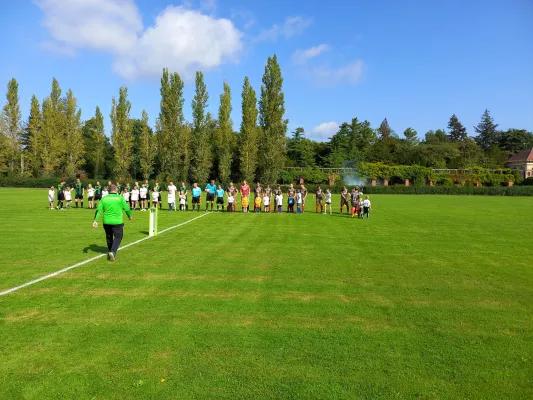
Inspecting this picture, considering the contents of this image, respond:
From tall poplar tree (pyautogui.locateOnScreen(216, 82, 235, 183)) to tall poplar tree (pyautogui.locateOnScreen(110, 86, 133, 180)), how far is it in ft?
52.1

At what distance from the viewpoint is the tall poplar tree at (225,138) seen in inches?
2719

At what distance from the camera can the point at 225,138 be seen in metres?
69.9

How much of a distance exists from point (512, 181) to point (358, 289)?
267 ft

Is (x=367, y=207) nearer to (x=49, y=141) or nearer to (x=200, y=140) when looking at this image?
(x=200, y=140)

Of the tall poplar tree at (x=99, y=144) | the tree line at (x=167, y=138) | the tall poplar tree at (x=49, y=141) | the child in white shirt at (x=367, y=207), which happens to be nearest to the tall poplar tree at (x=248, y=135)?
the tree line at (x=167, y=138)

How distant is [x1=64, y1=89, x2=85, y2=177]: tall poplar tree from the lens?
71.8 m

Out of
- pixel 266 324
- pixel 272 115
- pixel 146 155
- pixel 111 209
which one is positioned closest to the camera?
pixel 266 324

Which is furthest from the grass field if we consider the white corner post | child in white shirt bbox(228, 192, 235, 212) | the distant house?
the distant house

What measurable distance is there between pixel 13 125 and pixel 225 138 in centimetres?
3626

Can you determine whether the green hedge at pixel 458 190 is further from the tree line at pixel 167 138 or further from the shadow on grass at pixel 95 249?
the shadow on grass at pixel 95 249

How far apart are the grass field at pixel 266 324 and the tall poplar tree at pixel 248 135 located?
5671 centimetres

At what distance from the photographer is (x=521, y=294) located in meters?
7.35

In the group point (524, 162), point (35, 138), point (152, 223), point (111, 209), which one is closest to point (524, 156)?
point (524, 162)

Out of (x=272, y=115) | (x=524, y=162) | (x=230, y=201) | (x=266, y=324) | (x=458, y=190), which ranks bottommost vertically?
(x=266, y=324)
